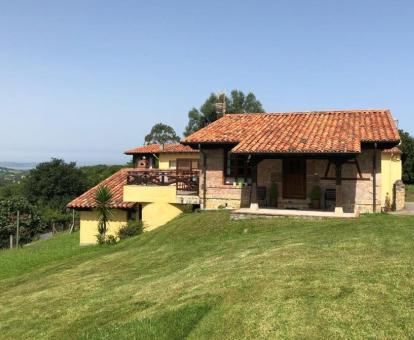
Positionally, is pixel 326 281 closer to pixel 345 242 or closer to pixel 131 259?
pixel 345 242

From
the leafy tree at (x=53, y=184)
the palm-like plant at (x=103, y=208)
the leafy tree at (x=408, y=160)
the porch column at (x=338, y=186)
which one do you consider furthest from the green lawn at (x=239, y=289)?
the leafy tree at (x=53, y=184)

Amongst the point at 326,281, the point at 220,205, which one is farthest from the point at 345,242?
the point at 220,205

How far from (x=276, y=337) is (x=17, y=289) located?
1044 centimetres

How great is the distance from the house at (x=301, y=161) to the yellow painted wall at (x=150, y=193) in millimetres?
1703

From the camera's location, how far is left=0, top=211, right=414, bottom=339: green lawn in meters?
6.99

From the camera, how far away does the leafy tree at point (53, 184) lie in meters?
68.7

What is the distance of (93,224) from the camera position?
79.4 ft

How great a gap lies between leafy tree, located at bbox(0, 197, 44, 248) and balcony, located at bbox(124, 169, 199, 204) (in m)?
26.8

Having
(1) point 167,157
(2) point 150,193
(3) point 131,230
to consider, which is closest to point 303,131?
(2) point 150,193

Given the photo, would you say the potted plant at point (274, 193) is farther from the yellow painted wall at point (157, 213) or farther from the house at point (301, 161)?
the yellow painted wall at point (157, 213)

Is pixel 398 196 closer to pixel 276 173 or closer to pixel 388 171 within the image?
pixel 388 171

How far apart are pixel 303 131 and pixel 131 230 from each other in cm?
1020

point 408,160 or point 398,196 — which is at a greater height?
point 408,160

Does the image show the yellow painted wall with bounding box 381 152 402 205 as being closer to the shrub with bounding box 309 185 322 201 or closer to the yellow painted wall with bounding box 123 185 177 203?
the shrub with bounding box 309 185 322 201
